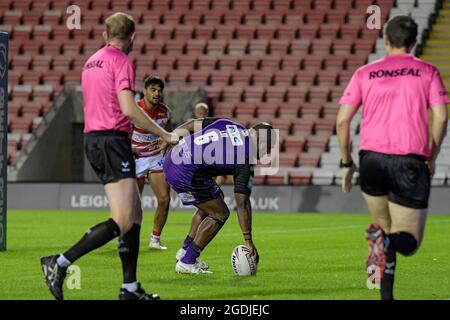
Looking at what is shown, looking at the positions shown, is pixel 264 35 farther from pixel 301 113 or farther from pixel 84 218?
pixel 84 218

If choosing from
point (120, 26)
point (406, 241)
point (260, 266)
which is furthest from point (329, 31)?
point (406, 241)

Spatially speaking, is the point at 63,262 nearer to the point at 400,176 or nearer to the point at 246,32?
the point at 400,176

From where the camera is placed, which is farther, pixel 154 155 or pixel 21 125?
pixel 21 125

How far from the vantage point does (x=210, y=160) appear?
1138 centimetres

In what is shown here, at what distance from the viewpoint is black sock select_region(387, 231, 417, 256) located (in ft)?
25.9

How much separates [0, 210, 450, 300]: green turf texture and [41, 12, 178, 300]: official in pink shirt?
85cm

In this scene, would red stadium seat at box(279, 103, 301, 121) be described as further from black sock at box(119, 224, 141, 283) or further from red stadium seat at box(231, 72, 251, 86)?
black sock at box(119, 224, 141, 283)

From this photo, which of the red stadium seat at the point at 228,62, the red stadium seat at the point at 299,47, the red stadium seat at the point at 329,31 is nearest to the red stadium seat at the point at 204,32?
the red stadium seat at the point at 228,62

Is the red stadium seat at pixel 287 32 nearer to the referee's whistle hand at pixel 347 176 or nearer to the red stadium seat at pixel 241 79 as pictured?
the red stadium seat at pixel 241 79

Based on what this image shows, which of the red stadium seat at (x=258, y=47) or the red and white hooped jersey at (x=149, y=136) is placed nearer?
the red and white hooped jersey at (x=149, y=136)

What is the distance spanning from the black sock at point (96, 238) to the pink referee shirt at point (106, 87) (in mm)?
748

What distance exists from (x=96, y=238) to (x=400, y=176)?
2374mm

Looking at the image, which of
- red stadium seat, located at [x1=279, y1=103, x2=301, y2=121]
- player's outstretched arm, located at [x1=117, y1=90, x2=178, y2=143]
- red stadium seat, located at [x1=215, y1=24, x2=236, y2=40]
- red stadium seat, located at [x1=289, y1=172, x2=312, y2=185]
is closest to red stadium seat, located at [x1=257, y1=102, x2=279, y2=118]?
red stadium seat, located at [x1=279, y1=103, x2=301, y2=121]

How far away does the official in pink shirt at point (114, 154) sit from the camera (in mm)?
8547
